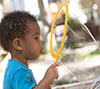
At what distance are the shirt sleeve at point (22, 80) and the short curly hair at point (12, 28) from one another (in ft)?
0.83

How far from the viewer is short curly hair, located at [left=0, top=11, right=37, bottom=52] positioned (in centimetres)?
127

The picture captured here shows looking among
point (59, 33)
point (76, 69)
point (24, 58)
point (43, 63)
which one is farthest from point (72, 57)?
point (43, 63)

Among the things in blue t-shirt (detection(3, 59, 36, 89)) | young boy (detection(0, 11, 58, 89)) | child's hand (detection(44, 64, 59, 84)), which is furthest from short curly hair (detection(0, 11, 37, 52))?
child's hand (detection(44, 64, 59, 84))

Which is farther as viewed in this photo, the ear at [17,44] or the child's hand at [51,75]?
the ear at [17,44]

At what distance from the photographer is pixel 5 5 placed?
4070 millimetres

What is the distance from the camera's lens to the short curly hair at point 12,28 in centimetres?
127

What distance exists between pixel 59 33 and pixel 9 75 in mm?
740

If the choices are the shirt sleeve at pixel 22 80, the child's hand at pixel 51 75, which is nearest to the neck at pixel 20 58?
the shirt sleeve at pixel 22 80

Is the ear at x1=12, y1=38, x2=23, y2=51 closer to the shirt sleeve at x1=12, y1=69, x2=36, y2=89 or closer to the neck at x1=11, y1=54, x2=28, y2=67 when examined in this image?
the neck at x1=11, y1=54, x2=28, y2=67

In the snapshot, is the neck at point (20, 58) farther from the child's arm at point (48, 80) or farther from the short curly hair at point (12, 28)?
the child's arm at point (48, 80)

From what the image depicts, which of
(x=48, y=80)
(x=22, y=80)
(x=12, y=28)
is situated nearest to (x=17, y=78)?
(x=22, y=80)

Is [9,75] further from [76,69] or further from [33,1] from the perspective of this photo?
[33,1]

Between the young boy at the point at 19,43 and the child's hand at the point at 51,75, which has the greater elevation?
the young boy at the point at 19,43

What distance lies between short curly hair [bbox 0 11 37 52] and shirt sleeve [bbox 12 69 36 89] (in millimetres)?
254
